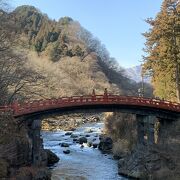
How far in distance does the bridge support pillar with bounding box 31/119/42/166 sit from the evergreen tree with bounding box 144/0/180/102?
21.1 meters

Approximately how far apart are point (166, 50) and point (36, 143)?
78.6ft

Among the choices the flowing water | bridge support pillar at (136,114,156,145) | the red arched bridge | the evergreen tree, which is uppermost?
the evergreen tree

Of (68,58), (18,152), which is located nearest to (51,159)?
(18,152)

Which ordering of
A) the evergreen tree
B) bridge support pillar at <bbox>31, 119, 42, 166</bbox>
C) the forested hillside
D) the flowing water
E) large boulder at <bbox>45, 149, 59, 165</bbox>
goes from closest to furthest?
1. the flowing water
2. bridge support pillar at <bbox>31, 119, 42, 166</bbox>
3. large boulder at <bbox>45, 149, 59, 165</bbox>
4. the evergreen tree
5. the forested hillside

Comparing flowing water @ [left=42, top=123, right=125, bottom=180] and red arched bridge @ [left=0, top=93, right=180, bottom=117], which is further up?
red arched bridge @ [left=0, top=93, right=180, bottom=117]

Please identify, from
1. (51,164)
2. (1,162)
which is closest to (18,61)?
(51,164)

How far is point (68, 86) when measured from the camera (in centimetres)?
11456

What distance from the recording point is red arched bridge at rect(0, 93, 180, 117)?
39938 millimetres

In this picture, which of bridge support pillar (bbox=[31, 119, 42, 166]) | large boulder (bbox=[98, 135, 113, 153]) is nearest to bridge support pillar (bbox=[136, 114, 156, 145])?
large boulder (bbox=[98, 135, 113, 153])

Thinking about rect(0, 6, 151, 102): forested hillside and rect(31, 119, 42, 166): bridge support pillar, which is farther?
rect(0, 6, 151, 102): forested hillside

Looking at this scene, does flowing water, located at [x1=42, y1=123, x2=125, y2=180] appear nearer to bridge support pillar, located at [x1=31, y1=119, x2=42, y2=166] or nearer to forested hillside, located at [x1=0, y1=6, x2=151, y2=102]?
bridge support pillar, located at [x1=31, y1=119, x2=42, y2=166]

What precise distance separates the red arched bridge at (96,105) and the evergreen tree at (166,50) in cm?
730

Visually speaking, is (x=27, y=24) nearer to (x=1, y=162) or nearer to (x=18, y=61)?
(x=18, y=61)

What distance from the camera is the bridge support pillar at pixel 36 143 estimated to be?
39906mm
